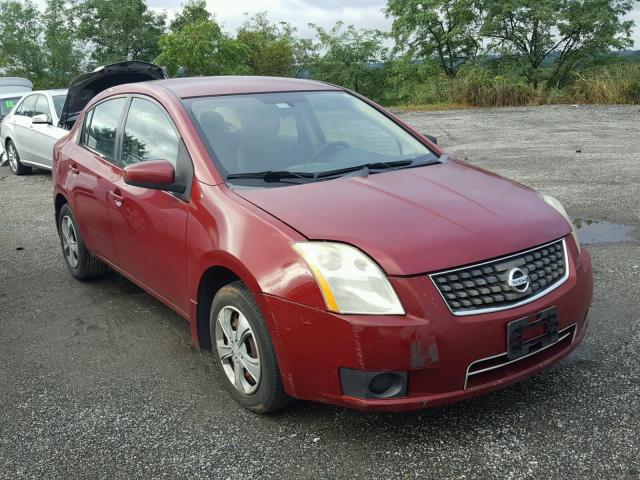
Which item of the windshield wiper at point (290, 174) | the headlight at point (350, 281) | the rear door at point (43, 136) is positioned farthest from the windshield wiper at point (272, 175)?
the rear door at point (43, 136)

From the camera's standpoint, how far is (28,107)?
37.9ft

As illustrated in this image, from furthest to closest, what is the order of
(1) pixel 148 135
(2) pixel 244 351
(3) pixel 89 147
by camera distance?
(3) pixel 89 147 < (1) pixel 148 135 < (2) pixel 244 351

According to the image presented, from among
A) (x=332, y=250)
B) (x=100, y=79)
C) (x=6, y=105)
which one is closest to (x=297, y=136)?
(x=332, y=250)

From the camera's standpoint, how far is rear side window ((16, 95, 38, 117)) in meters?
11.3

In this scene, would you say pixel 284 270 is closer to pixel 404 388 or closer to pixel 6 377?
pixel 404 388

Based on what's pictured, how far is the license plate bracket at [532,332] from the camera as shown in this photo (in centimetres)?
271

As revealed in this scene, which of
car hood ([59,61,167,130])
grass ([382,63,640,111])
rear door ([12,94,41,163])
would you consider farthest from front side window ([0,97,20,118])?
grass ([382,63,640,111])

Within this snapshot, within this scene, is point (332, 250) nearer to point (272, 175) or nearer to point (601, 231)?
point (272, 175)

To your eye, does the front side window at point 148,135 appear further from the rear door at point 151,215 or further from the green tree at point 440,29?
the green tree at point 440,29

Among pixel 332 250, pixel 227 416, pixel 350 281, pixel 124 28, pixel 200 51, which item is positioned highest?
pixel 124 28

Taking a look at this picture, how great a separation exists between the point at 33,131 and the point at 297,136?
8.45 meters

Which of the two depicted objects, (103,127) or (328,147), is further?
(103,127)

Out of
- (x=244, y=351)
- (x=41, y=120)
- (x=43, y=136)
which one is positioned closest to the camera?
(x=244, y=351)

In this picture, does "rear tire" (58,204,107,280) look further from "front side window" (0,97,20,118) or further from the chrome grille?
"front side window" (0,97,20,118)
